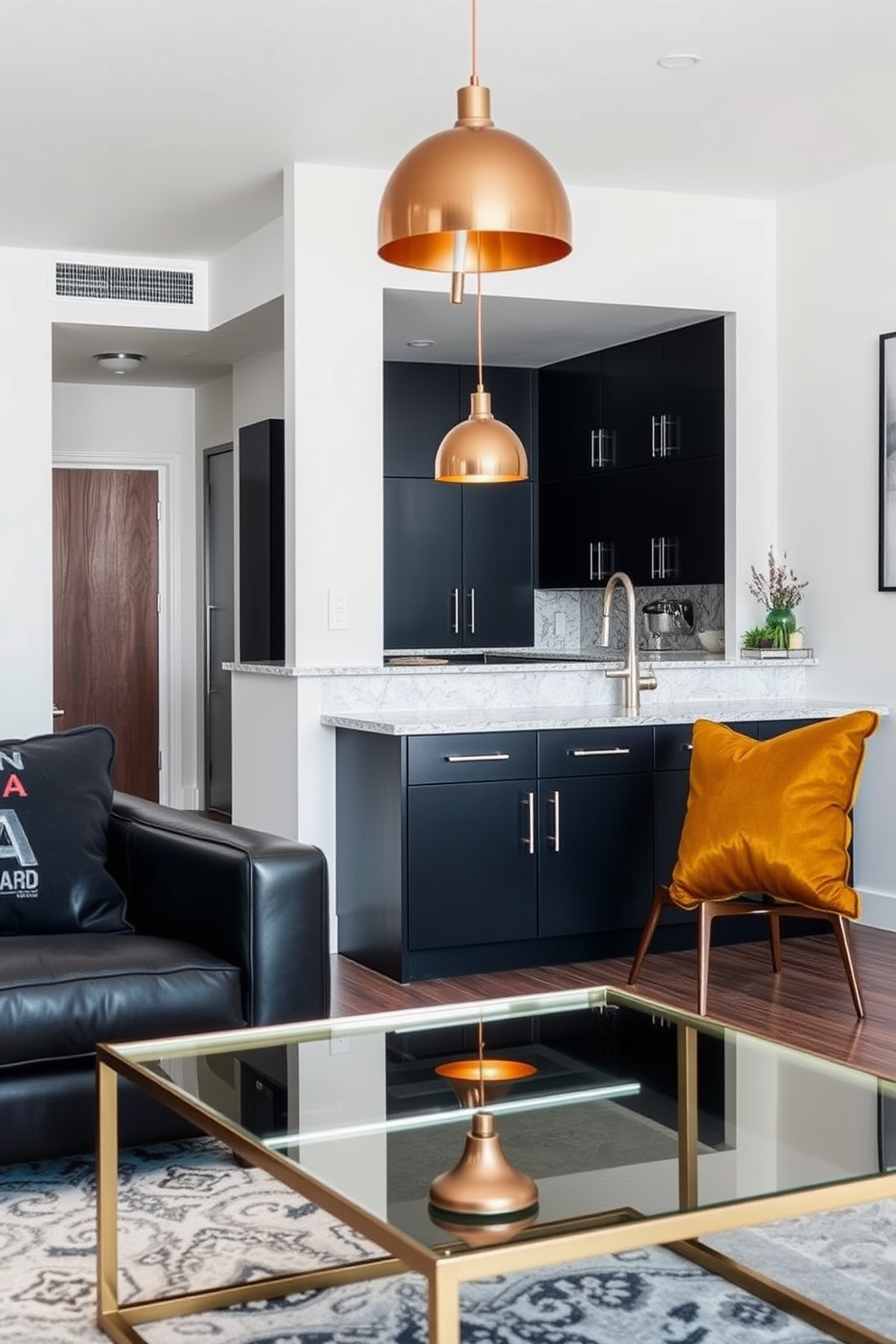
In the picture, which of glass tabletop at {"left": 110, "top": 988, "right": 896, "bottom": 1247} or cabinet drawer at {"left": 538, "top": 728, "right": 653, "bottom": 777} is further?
cabinet drawer at {"left": 538, "top": 728, "right": 653, "bottom": 777}

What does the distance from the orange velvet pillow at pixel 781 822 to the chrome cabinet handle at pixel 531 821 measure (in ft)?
1.90

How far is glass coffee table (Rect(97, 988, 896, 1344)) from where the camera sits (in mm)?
1761

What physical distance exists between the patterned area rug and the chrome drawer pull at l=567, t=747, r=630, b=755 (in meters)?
2.32

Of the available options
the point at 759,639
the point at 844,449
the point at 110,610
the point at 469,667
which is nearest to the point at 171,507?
the point at 110,610

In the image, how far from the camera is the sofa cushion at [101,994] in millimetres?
2842

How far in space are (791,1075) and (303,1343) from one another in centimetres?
80

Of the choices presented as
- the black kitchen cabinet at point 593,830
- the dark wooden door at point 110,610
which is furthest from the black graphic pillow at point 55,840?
the dark wooden door at point 110,610

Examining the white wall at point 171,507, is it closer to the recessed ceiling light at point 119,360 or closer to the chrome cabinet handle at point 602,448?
the recessed ceiling light at point 119,360

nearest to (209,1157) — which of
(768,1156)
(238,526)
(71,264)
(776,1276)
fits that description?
(776,1276)

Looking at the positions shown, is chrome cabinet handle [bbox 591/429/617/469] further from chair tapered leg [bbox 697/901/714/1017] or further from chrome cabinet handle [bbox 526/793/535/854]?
chair tapered leg [bbox 697/901/714/1017]

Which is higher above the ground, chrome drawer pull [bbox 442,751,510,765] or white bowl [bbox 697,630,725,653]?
white bowl [bbox 697,630,725,653]

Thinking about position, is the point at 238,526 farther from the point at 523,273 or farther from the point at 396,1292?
the point at 396,1292

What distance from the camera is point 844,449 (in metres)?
5.86

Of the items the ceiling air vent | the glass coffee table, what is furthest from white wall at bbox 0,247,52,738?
the glass coffee table
